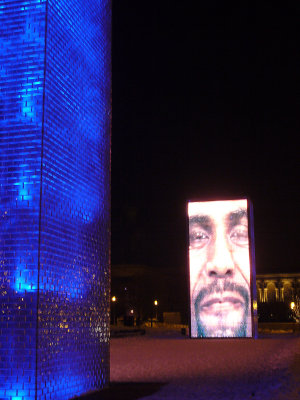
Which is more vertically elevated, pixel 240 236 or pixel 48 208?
pixel 240 236

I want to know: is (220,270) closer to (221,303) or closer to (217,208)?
(221,303)

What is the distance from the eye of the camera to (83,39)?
41.1 ft

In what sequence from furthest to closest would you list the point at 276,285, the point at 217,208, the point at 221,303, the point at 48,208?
the point at 276,285 < the point at 217,208 < the point at 221,303 < the point at 48,208

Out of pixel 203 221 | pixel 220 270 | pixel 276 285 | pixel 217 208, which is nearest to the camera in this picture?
pixel 220 270

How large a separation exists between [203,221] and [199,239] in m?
1.12

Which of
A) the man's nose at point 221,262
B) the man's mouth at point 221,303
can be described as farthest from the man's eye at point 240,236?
the man's mouth at point 221,303

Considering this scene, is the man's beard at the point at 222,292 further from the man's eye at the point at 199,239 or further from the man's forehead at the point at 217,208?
the man's forehead at the point at 217,208

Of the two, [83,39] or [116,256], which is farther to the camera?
[116,256]

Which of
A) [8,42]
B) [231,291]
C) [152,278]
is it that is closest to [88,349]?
[8,42]

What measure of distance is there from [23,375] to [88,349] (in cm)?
266

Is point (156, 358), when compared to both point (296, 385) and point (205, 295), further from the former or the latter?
point (205, 295)

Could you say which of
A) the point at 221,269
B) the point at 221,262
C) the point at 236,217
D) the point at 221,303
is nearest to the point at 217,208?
the point at 236,217

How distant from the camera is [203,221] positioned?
115 ft

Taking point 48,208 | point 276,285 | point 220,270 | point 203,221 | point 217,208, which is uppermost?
point 217,208
